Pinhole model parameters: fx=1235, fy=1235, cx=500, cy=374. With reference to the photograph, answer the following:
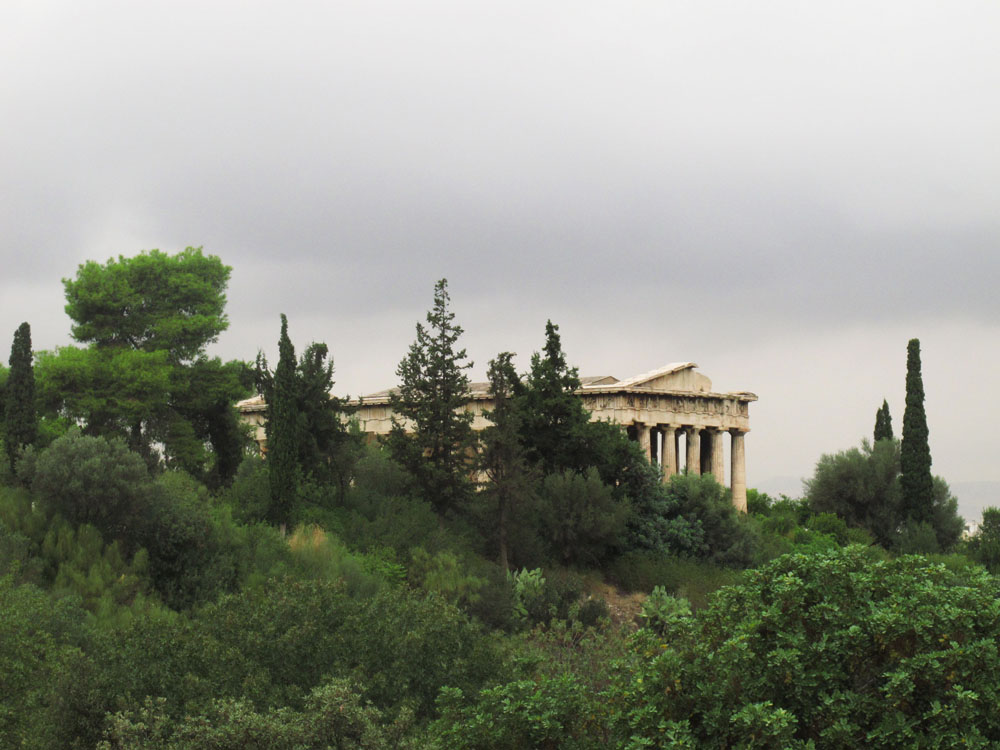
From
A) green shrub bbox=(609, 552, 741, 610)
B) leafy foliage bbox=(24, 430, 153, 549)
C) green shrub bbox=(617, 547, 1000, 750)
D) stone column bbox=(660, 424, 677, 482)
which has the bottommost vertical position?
green shrub bbox=(609, 552, 741, 610)

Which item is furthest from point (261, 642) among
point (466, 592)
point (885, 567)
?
point (466, 592)

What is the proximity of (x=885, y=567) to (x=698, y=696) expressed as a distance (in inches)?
133

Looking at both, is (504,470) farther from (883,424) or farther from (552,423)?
(883,424)

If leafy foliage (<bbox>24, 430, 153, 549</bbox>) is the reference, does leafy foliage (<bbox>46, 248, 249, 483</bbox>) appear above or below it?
above

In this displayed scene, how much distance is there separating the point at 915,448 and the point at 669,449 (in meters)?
11.2

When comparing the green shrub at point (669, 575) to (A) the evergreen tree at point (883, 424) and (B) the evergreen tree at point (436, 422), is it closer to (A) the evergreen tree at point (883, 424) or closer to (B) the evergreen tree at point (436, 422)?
(B) the evergreen tree at point (436, 422)

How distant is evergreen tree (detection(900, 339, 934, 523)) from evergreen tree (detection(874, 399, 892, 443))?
8.43m

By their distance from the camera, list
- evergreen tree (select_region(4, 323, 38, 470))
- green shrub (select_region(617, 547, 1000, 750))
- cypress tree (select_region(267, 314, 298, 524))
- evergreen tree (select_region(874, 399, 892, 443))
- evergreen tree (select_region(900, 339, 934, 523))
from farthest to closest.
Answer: evergreen tree (select_region(874, 399, 892, 443))
evergreen tree (select_region(900, 339, 934, 523))
evergreen tree (select_region(4, 323, 38, 470))
cypress tree (select_region(267, 314, 298, 524))
green shrub (select_region(617, 547, 1000, 750))

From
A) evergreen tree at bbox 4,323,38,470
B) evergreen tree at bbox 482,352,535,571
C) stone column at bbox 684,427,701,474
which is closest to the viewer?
evergreen tree at bbox 4,323,38,470

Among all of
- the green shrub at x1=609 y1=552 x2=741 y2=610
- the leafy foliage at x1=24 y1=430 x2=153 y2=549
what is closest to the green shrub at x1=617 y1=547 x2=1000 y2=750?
the leafy foliage at x1=24 y1=430 x2=153 y2=549

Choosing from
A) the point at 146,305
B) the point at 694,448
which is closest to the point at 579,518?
the point at 694,448

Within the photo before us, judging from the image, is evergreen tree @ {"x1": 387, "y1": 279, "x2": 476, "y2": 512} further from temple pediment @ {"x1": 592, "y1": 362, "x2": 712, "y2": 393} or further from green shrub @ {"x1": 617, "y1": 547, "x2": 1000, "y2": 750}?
green shrub @ {"x1": 617, "y1": 547, "x2": 1000, "y2": 750}

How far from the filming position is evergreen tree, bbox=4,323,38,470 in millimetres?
41219

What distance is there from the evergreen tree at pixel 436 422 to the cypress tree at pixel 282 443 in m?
4.39
